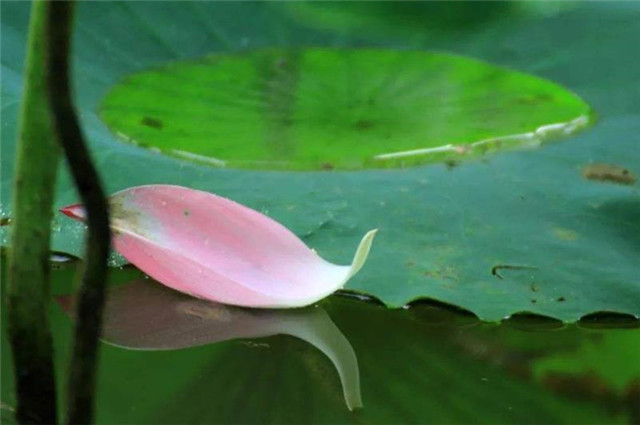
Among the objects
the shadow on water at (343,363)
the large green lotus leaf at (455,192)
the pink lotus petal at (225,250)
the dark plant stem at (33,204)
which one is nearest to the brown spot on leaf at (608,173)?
the large green lotus leaf at (455,192)

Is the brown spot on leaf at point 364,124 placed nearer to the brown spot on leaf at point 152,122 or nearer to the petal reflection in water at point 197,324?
the brown spot on leaf at point 152,122

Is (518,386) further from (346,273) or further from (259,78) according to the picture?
(259,78)

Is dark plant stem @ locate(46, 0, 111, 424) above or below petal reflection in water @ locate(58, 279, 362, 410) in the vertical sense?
above

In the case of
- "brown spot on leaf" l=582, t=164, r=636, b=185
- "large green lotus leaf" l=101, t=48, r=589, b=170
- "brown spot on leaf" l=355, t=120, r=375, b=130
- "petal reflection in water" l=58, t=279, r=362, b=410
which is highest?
"brown spot on leaf" l=582, t=164, r=636, b=185

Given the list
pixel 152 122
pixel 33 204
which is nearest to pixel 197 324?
pixel 33 204

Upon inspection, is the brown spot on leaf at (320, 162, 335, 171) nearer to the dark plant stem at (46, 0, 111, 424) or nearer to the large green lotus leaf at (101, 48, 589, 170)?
the large green lotus leaf at (101, 48, 589, 170)

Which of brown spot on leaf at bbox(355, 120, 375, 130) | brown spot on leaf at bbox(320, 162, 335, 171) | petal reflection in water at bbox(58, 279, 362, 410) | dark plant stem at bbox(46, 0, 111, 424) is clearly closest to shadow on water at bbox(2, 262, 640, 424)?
petal reflection in water at bbox(58, 279, 362, 410)
